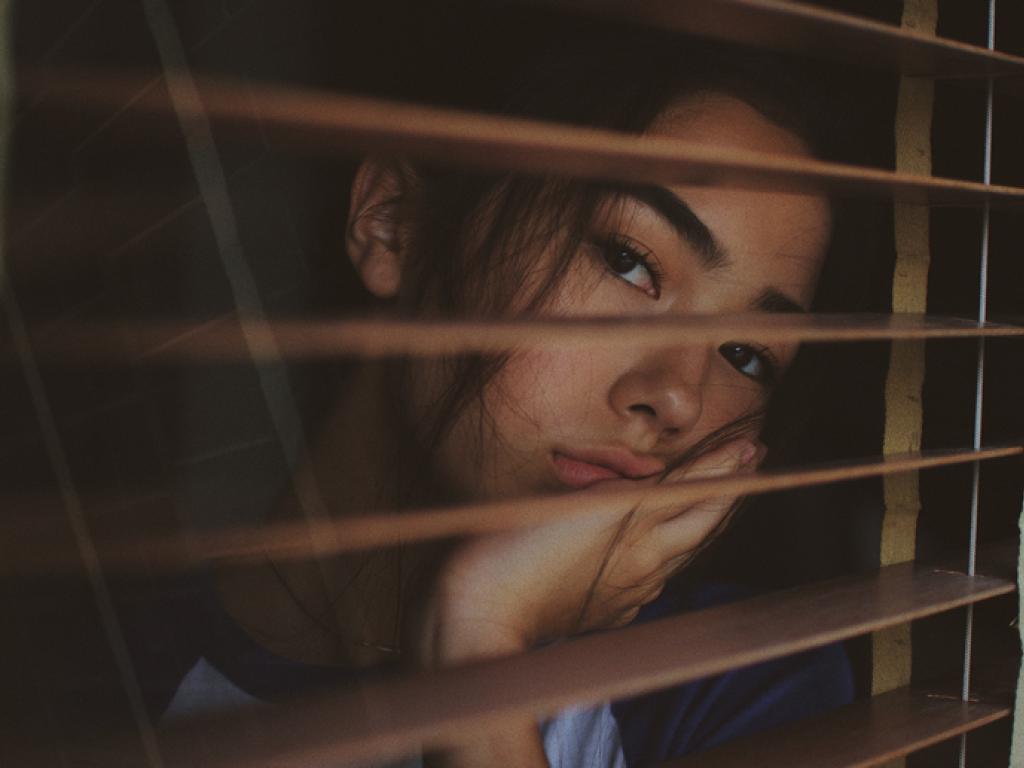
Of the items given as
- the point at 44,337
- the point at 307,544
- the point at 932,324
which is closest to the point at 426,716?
the point at 307,544

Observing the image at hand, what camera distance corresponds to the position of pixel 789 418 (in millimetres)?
1165

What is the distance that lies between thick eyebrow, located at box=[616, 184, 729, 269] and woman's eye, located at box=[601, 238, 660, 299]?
4 centimetres

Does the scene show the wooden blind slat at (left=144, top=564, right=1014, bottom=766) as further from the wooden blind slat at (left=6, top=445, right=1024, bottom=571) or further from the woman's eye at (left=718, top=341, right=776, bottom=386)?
the woman's eye at (left=718, top=341, right=776, bottom=386)

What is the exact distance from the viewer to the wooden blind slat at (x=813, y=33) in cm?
84

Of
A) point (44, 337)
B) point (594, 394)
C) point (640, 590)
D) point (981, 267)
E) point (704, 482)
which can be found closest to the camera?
point (44, 337)

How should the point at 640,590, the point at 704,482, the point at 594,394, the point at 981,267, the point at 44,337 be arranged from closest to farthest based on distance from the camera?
the point at 44,337 → the point at 704,482 → the point at 594,394 → the point at 640,590 → the point at 981,267

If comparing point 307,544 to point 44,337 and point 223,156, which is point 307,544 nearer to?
point 44,337

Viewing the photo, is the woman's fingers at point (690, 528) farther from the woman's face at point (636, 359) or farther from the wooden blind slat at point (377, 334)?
the wooden blind slat at point (377, 334)

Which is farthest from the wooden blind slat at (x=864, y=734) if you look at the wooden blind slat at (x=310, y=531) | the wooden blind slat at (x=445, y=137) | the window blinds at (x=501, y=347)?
the wooden blind slat at (x=445, y=137)

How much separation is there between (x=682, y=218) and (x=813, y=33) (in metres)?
0.21

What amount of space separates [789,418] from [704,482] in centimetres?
33

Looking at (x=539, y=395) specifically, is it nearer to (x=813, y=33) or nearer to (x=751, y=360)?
(x=751, y=360)

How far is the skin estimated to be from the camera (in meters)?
0.95

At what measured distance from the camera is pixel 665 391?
3.34 feet
